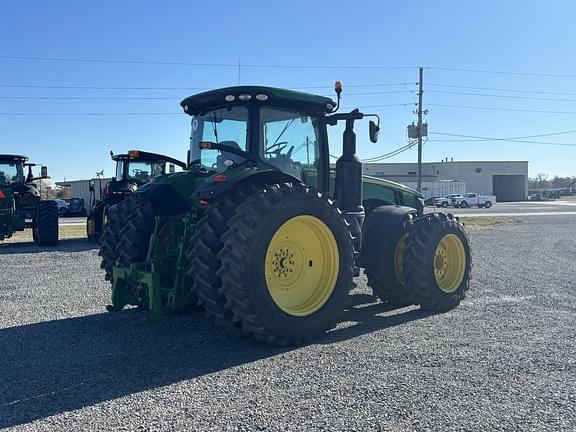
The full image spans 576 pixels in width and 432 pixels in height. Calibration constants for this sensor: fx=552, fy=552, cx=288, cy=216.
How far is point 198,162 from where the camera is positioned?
7.10 meters

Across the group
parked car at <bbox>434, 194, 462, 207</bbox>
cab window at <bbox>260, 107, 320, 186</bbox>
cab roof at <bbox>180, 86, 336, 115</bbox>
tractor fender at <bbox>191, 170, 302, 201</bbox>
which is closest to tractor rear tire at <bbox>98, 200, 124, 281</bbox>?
cab roof at <bbox>180, 86, 336, 115</bbox>

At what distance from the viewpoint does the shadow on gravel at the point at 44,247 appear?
16.1 m

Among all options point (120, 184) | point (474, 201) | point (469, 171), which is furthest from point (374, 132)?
point (469, 171)

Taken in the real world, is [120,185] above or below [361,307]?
above

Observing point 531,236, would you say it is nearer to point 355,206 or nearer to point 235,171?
point 355,206

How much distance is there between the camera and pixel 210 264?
5.43m

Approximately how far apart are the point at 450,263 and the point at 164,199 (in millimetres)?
4169

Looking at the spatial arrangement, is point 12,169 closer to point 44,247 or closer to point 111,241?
point 44,247

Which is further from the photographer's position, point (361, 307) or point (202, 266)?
point (361, 307)

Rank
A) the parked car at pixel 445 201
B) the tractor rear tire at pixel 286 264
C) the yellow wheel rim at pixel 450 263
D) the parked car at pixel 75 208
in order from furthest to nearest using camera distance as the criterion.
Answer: the parked car at pixel 445 201
the parked car at pixel 75 208
the yellow wheel rim at pixel 450 263
the tractor rear tire at pixel 286 264

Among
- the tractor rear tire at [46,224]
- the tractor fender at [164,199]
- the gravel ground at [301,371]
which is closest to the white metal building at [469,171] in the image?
the tractor rear tire at [46,224]

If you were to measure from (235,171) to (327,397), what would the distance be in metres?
2.72

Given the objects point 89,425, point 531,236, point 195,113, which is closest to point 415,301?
point 195,113

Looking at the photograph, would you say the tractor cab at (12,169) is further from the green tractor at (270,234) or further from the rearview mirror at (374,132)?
the rearview mirror at (374,132)
